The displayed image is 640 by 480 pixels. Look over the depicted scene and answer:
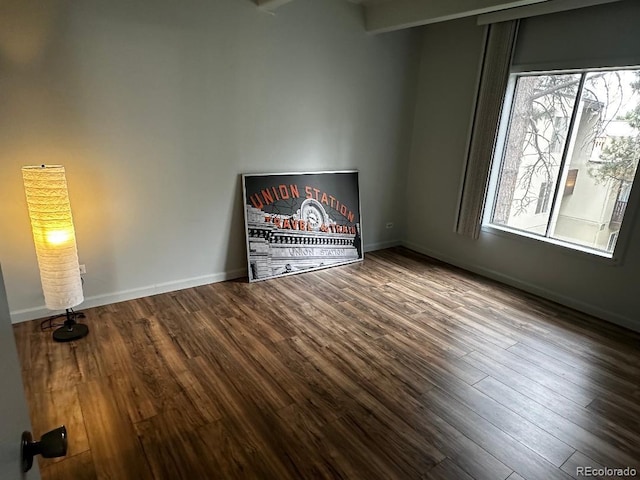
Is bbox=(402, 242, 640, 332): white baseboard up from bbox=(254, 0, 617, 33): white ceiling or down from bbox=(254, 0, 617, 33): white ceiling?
down

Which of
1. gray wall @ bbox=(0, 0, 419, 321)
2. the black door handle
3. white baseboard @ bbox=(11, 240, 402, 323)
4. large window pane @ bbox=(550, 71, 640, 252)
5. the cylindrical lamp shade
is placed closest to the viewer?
the black door handle

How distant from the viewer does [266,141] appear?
3828 mm

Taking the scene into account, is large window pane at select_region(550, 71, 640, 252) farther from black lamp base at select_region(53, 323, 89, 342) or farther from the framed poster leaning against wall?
black lamp base at select_region(53, 323, 89, 342)

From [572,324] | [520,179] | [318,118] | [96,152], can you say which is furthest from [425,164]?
[96,152]

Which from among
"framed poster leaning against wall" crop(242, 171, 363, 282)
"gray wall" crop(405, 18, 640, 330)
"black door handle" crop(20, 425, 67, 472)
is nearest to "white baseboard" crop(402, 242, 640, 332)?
"gray wall" crop(405, 18, 640, 330)

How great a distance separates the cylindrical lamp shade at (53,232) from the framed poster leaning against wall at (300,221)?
1.54 meters

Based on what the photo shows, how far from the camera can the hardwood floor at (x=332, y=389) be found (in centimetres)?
194

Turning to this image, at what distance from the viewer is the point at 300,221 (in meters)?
4.17

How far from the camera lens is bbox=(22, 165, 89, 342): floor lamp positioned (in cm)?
253

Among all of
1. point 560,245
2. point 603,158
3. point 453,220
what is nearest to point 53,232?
point 453,220

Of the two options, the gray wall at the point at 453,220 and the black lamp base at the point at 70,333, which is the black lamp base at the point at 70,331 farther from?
the gray wall at the point at 453,220

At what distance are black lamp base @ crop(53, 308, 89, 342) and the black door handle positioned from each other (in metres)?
2.38

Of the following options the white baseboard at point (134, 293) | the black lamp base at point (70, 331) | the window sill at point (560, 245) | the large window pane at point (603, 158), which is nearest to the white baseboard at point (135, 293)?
the white baseboard at point (134, 293)

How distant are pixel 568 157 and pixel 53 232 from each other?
4.31m
